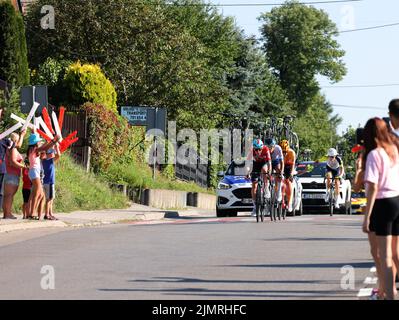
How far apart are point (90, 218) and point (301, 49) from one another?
247 ft

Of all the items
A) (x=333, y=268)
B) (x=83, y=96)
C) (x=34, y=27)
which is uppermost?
(x=34, y=27)

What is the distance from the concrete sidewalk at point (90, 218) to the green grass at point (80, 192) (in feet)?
1.53

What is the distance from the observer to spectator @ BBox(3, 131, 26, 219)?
2367cm

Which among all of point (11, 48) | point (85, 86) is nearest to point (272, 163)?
point (11, 48)

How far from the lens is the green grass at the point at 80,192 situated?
30.2 meters

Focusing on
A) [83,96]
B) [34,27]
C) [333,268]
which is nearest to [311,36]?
[34,27]

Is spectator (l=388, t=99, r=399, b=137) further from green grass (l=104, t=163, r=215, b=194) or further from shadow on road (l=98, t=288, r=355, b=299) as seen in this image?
green grass (l=104, t=163, r=215, b=194)

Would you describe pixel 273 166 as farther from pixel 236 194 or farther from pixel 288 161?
pixel 236 194

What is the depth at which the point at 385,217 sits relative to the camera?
11094 mm
